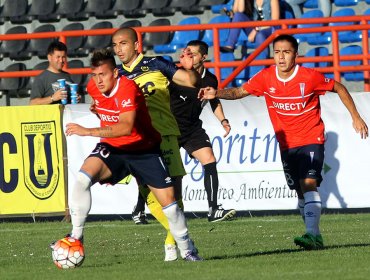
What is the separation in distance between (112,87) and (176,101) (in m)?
5.13

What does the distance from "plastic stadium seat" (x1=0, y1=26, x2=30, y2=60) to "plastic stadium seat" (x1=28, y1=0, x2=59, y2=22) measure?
1.34 ft

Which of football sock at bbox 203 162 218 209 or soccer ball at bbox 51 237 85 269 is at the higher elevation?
soccer ball at bbox 51 237 85 269

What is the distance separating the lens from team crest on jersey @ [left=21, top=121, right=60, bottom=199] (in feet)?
52.0

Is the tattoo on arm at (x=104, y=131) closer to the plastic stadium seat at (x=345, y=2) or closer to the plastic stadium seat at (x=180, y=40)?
the plastic stadium seat at (x=345, y=2)

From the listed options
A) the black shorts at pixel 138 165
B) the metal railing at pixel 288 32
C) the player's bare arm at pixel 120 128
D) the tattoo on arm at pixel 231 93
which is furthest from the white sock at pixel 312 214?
the metal railing at pixel 288 32

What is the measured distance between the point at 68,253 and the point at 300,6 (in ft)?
38.4

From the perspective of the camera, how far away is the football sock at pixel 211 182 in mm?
14648

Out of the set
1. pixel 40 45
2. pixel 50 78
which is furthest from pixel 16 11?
pixel 50 78

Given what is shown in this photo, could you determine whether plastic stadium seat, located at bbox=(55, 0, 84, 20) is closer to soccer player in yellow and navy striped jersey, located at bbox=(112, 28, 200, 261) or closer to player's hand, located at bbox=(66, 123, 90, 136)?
soccer player in yellow and navy striped jersey, located at bbox=(112, 28, 200, 261)

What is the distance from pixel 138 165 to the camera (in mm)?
9703

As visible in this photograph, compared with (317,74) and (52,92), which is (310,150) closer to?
(317,74)

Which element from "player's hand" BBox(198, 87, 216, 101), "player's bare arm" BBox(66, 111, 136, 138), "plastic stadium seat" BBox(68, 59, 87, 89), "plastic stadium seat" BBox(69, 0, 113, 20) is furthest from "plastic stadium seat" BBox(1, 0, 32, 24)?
"player's bare arm" BBox(66, 111, 136, 138)

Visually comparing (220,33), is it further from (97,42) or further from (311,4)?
(97,42)

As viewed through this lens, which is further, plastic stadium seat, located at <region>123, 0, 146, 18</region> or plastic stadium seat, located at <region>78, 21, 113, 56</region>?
plastic stadium seat, located at <region>123, 0, 146, 18</region>
